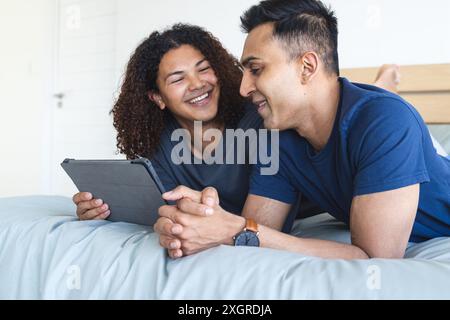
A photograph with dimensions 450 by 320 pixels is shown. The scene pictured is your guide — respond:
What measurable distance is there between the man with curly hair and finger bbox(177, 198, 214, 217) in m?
0.44

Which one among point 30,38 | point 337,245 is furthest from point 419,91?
point 30,38

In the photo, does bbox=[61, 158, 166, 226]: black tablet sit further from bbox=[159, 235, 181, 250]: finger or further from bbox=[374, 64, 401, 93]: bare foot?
bbox=[374, 64, 401, 93]: bare foot

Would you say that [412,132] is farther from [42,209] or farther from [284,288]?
[42,209]

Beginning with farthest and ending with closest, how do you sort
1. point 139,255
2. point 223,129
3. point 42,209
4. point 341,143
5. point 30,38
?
1. point 30,38
2. point 223,129
3. point 42,209
4. point 341,143
5. point 139,255

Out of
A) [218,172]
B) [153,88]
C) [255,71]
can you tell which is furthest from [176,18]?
[255,71]

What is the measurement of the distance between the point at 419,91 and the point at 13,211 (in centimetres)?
172

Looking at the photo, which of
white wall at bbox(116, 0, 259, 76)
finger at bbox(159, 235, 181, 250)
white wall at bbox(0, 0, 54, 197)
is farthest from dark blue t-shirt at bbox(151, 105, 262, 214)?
white wall at bbox(0, 0, 54, 197)

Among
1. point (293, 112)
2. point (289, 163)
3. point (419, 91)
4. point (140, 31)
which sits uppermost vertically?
point (140, 31)

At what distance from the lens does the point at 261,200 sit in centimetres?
116

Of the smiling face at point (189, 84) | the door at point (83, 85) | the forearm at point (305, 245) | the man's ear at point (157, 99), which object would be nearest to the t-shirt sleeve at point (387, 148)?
the forearm at point (305, 245)

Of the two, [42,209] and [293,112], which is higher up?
[293,112]

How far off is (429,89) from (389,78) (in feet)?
0.86

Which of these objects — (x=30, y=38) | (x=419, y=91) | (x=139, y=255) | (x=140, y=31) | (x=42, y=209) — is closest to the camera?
(x=139, y=255)

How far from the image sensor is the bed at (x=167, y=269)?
65 centimetres
